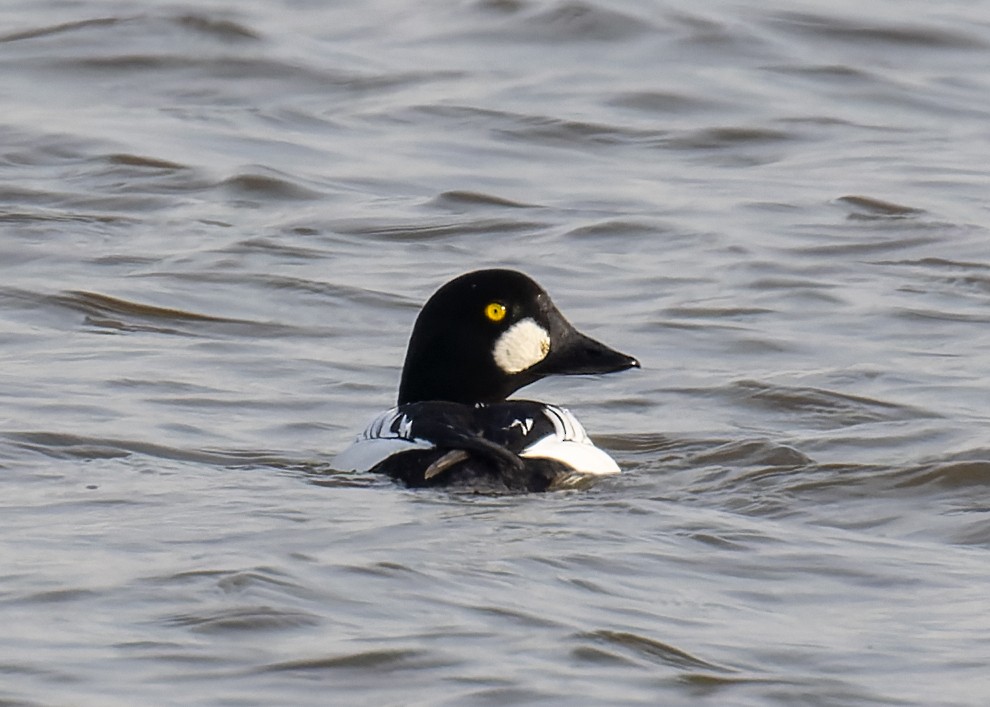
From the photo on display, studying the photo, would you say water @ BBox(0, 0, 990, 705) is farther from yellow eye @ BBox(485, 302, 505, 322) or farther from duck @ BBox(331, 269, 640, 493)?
yellow eye @ BBox(485, 302, 505, 322)

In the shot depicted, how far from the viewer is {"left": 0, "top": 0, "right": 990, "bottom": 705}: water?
515cm

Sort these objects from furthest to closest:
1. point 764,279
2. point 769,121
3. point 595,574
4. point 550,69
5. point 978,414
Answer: point 550,69 → point 769,121 → point 764,279 → point 978,414 → point 595,574

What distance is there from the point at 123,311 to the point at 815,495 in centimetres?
358

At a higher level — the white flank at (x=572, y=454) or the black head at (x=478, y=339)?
the black head at (x=478, y=339)

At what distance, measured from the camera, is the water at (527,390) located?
16.9ft

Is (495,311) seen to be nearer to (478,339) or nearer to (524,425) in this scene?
(478,339)

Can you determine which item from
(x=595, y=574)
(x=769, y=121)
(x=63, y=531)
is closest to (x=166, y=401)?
(x=63, y=531)

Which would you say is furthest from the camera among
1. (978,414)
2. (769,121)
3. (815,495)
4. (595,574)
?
(769,121)

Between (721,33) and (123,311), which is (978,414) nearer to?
(123,311)

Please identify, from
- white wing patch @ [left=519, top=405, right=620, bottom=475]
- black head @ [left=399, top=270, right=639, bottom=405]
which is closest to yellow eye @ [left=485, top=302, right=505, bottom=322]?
black head @ [left=399, top=270, right=639, bottom=405]

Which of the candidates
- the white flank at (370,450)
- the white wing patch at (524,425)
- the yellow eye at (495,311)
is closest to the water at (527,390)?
the white flank at (370,450)

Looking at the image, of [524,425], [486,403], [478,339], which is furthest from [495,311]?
[524,425]

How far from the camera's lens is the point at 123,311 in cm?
946

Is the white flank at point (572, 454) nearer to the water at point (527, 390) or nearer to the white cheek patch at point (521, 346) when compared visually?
the water at point (527, 390)
